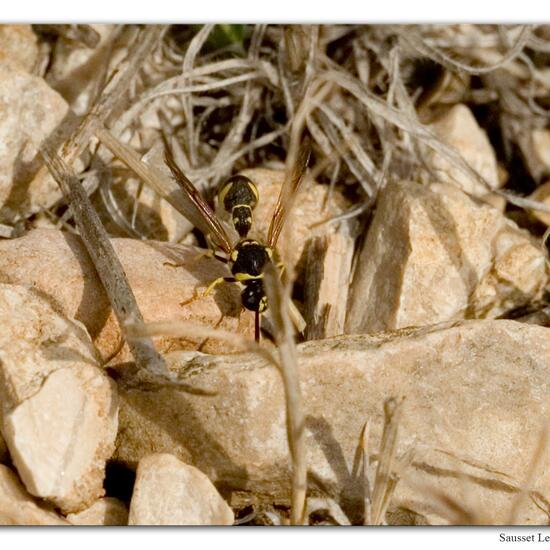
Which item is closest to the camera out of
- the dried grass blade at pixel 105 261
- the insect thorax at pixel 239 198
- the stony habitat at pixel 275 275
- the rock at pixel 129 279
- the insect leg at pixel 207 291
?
the stony habitat at pixel 275 275

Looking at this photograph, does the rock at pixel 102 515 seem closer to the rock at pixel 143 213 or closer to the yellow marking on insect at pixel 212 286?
the yellow marking on insect at pixel 212 286

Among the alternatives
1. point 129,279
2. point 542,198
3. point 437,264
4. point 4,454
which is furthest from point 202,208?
point 542,198

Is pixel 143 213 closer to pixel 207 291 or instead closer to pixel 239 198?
pixel 239 198

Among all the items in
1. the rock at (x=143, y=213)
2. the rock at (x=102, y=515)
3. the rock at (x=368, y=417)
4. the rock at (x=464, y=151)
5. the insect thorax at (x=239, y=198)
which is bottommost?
the rock at (x=102, y=515)

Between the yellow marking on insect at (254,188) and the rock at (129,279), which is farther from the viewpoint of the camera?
the yellow marking on insect at (254,188)

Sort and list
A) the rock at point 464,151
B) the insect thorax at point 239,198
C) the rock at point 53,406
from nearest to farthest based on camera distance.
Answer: the rock at point 53,406 → the insect thorax at point 239,198 → the rock at point 464,151

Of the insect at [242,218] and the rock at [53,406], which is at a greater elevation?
the insect at [242,218]

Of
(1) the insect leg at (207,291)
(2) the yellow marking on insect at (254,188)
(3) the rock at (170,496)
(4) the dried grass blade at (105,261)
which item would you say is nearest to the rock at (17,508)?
(3) the rock at (170,496)
